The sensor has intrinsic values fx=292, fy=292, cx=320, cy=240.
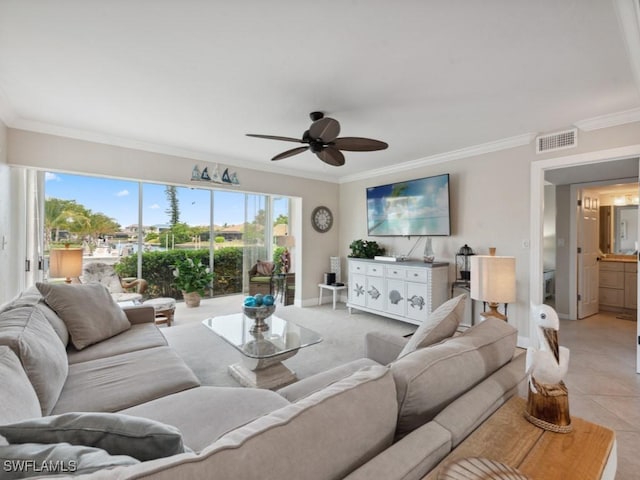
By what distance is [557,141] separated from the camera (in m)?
3.18

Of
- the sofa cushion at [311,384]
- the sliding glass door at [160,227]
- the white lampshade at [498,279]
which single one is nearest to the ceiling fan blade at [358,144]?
the white lampshade at [498,279]

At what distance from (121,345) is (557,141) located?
4536 millimetres

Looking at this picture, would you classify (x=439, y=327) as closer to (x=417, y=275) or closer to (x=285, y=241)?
(x=417, y=275)

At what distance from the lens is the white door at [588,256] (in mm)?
4492

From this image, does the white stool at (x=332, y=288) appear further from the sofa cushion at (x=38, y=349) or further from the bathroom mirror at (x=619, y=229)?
the bathroom mirror at (x=619, y=229)

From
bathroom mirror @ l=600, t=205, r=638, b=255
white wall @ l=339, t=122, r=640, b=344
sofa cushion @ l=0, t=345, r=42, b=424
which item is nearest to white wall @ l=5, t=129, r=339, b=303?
white wall @ l=339, t=122, r=640, b=344

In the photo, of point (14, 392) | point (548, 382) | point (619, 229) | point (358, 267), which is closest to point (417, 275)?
point (358, 267)

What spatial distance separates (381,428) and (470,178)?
12.8 ft

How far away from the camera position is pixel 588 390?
7.91 feet

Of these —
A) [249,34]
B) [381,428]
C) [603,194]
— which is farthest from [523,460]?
[603,194]

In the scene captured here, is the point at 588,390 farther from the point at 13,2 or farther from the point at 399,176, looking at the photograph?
the point at 13,2

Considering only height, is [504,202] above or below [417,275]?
above

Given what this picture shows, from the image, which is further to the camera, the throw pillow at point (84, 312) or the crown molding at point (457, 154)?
the crown molding at point (457, 154)

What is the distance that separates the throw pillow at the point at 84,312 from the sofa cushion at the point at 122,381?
12.3 inches
